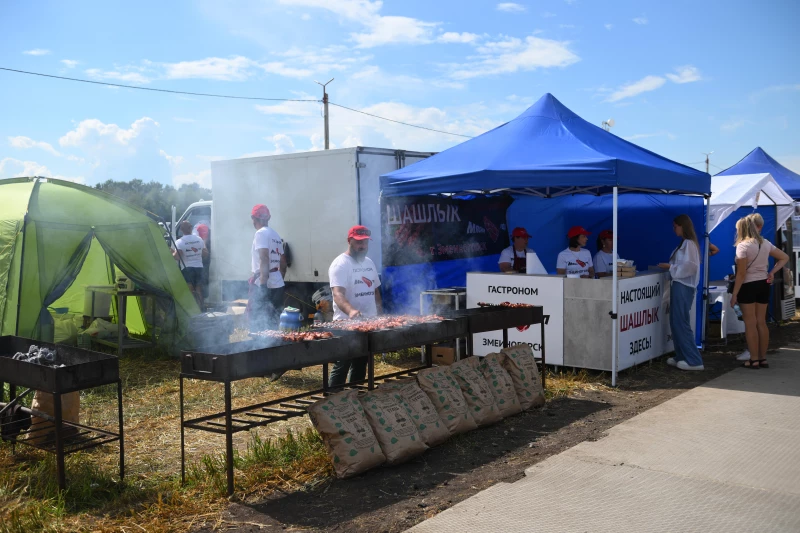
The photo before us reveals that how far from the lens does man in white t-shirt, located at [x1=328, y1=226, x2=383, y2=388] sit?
652 cm

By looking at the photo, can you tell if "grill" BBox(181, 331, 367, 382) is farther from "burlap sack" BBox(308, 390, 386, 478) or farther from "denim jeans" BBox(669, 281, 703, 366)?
"denim jeans" BBox(669, 281, 703, 366)

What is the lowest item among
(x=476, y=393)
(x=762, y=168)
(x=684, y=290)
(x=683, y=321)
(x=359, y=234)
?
(x=476, y=393)

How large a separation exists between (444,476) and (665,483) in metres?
1.51

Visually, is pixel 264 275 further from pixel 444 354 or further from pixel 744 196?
pixel 744 196

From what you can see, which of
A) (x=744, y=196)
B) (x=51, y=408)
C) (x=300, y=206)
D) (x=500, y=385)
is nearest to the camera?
(x=51, y=408)

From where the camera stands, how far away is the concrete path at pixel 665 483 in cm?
398

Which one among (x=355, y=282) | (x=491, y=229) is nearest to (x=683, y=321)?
(x=491, y=229)

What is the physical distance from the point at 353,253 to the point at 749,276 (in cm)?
515

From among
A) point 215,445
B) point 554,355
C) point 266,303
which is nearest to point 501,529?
point 215,445

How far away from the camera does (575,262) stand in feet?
30.1

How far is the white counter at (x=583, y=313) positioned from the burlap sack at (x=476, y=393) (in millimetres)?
2326

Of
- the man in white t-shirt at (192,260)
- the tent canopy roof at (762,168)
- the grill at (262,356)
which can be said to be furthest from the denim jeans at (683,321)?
the man in white t-shirt at (192,260)

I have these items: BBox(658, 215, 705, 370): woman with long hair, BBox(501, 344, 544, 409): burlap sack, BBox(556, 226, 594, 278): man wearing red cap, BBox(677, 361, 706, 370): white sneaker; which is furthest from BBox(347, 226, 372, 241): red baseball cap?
BBox(677, 361, 706, 370): white sneaker

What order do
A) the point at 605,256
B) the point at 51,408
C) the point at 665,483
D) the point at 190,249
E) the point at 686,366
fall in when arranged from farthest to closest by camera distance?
the point at 190,249 → the point at 605,256 → the point at 686,366 → the point at 51,408 → the point at 665,483
